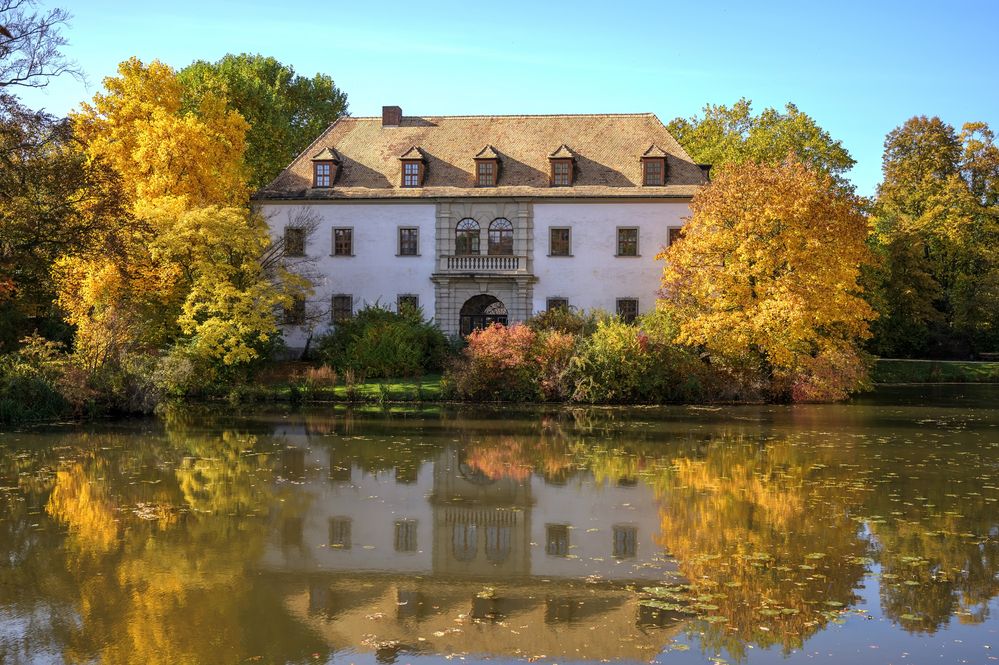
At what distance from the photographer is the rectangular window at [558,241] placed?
39344mm

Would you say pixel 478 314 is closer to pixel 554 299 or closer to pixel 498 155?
pixel 554 299

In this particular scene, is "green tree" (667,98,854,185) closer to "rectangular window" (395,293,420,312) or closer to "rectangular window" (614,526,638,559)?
"rectangular window" (395,293,420,312)

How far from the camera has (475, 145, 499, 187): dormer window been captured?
39.9 meters

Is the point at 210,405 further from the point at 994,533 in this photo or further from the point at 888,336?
the point at 888,336

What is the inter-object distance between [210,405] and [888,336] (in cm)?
3350

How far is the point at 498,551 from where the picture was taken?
1103cm

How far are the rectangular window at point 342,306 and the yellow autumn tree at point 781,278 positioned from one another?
581 inches

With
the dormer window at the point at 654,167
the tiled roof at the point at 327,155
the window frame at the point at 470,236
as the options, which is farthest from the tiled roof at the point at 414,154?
the dormer window at the point at 654,167

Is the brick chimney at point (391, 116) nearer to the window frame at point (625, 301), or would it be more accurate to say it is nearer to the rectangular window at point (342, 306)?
the rectangular window at point (342, 306)

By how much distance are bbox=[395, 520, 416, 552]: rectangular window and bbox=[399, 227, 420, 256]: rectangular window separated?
28.3 metres

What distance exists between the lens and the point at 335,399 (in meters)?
30.7

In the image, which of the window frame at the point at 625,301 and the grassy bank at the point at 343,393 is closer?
the grassy bank at the point at 343,393

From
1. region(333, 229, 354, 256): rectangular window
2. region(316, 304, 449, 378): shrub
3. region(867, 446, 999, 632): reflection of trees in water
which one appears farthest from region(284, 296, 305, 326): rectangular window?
region(867, 446, 999, 632): reflection of trees in water

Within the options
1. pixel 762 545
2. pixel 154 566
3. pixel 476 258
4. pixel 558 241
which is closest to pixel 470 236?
pixel 476 258
